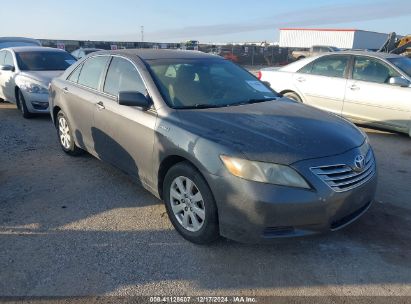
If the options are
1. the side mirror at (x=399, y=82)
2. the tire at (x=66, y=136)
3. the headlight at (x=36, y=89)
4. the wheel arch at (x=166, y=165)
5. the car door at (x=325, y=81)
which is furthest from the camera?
the headlight at (x=36, y=89)

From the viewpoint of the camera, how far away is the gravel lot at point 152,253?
284cm

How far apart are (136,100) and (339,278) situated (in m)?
2.33

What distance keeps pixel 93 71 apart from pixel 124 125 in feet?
4.24

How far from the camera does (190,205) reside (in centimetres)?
332

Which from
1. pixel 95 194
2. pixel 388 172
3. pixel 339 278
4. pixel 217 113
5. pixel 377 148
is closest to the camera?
pixel 339 278

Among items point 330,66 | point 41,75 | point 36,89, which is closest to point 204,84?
point 330,66

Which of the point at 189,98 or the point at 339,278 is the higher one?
the point at 189,98

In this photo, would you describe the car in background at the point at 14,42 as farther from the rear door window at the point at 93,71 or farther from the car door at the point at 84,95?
the rear door window at the point at 93,71

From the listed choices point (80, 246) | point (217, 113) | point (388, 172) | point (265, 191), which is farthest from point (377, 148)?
point (80, 246)

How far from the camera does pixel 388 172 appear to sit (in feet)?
17.1

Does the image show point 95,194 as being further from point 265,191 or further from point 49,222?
point 265,191

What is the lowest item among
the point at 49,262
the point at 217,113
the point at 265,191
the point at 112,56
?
the point at 49,262

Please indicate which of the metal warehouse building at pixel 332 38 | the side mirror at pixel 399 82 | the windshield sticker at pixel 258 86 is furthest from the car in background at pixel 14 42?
the metal warehouse building at pixel 332 38

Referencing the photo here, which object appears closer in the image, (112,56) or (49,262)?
A: (49,262)
